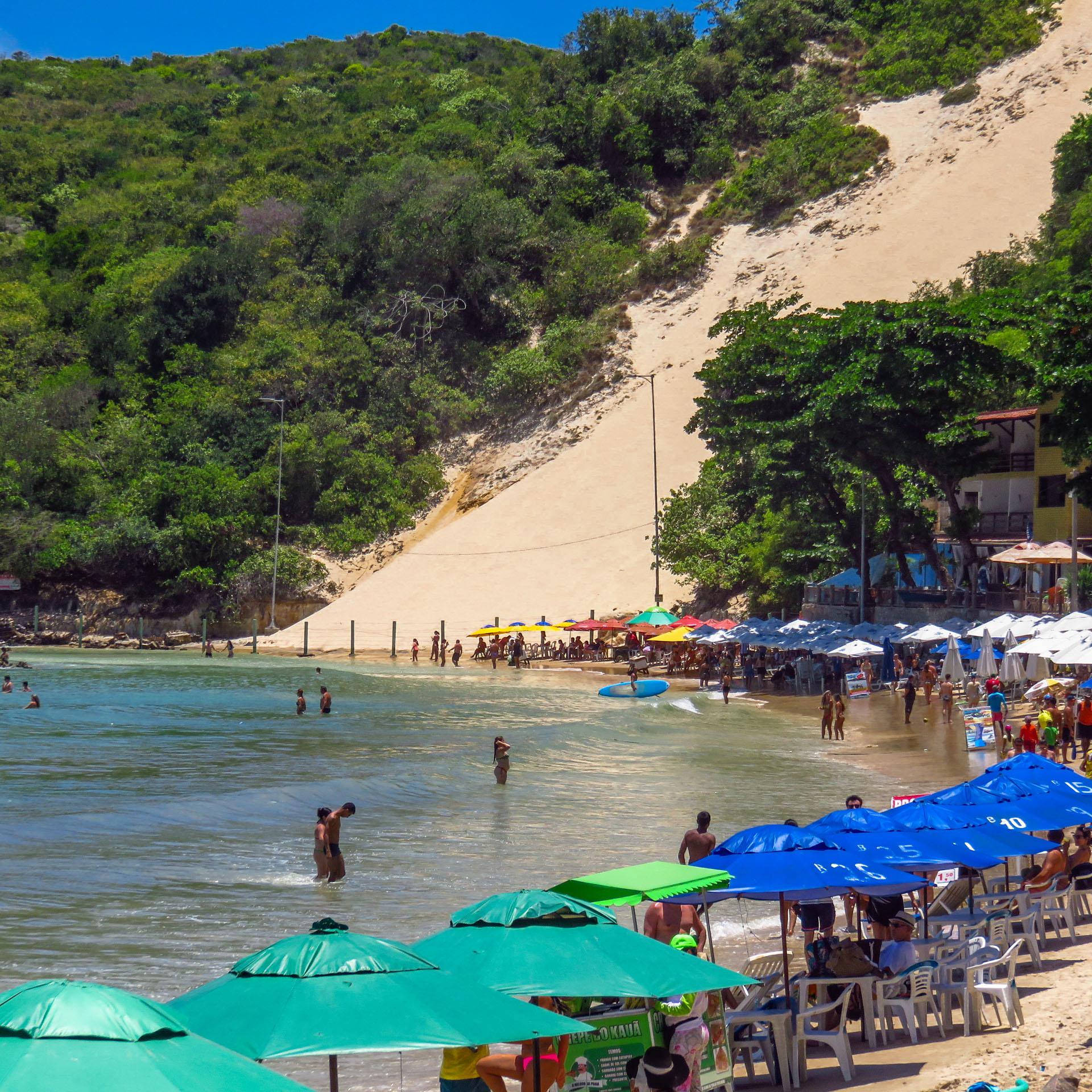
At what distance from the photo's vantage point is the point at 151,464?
67125 mm

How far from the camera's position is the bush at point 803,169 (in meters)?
76.8

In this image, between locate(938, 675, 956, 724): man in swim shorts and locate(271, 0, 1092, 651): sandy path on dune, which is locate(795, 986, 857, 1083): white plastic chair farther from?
locate(271, 0, 1092, 651): sandy path on dune

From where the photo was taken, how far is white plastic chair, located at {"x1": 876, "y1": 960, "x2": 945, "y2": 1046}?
9586 mm

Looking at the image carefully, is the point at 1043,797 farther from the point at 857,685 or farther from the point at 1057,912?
the point at 857,685

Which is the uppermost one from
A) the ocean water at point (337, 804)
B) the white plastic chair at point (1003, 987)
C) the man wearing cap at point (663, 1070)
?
the man wearing cap at point (663, 1070)

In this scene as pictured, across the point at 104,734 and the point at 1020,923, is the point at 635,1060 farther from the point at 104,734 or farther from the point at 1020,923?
the point at 104,734

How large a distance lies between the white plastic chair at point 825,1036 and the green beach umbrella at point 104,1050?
5.63 m

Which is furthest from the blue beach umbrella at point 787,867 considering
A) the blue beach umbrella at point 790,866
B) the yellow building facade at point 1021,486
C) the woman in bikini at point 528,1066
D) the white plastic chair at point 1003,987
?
the yellow building facade at point 1021,486

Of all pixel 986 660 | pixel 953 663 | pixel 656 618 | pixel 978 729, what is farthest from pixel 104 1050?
pixel 656 618

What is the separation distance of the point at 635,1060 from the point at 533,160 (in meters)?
75.8

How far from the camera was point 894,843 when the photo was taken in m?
10.1

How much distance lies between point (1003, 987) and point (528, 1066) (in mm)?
4273

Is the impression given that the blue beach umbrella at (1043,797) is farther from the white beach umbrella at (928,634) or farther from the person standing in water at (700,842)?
the white beach umbrella at (928,634)

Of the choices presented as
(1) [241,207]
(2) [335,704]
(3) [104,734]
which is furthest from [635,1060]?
(1) [241,207]
